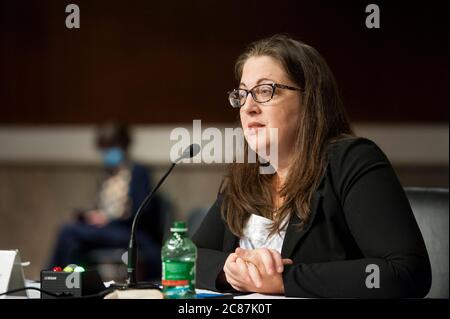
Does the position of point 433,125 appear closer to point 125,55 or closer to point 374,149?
point 125,55

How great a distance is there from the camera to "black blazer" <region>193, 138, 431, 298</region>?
5.48 feet

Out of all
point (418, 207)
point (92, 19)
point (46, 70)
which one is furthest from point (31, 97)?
point (418, 207)

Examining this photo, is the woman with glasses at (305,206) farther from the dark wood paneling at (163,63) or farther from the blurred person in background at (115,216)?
the dark wood paneling at (163,63)

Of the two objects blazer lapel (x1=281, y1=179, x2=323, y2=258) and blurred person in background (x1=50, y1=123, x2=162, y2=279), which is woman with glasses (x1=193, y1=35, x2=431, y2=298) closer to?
blazer lapel (x1=281, y1=179, x2=323, y2=258)

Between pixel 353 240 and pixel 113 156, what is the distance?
3241mm

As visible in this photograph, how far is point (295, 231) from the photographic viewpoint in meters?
1.89

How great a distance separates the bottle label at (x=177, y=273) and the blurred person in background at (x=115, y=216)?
118 inches

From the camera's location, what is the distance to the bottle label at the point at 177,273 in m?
1.61

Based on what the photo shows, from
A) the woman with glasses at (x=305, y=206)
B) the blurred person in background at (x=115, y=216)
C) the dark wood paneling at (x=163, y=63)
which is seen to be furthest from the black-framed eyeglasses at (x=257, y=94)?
the dark wood paneling at (x=163, y=63)

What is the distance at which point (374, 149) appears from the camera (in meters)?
1.90

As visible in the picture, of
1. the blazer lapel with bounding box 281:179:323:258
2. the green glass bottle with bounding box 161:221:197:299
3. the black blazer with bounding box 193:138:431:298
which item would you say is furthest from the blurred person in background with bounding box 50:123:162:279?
Result: the green glass bottle with bounding box 161:221:197:299

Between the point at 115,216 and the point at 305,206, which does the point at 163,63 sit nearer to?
the point at 115,216

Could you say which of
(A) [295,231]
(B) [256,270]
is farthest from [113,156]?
(B) [256,270]
